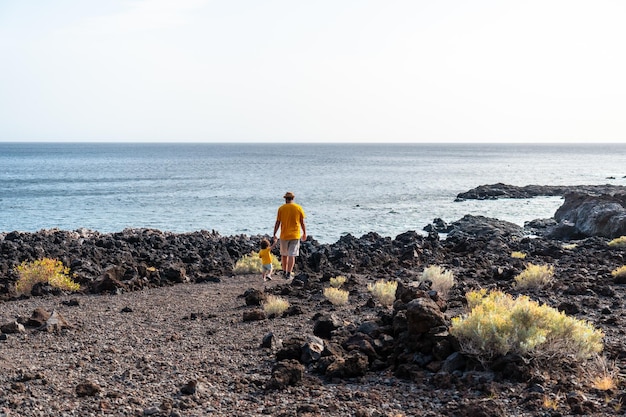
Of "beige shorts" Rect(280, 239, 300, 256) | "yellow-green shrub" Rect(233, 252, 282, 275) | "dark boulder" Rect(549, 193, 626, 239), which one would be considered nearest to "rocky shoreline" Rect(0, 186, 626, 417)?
"yellow-green shrub" Rect(233, 252, 282, 275)

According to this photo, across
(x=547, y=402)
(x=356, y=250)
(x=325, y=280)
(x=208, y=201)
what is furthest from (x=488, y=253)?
(x=208, y=201)

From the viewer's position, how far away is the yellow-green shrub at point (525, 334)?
23.1ft

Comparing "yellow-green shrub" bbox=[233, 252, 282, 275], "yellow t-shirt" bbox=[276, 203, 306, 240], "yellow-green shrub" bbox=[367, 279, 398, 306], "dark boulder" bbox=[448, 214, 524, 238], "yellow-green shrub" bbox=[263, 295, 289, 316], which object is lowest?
"dark boulder" bbox=[448, 214, 524, 238]

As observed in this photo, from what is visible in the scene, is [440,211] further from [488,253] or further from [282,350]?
[282,350]

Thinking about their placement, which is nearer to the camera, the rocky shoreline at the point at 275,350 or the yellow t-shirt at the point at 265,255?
the rocky shoreline at the point at 275,350

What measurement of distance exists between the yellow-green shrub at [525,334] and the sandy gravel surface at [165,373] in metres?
0.95

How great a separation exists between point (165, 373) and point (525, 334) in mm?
4273

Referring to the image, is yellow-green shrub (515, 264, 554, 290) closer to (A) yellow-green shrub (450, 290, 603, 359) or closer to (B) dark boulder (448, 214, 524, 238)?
(A) yellow-green shrub (450, 290, 603, 359)

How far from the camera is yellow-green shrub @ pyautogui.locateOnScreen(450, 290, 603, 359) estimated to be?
23.1ft

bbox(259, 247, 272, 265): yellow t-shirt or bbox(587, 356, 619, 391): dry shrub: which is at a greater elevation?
bbox(587, 356, 619, 391): dry shrub

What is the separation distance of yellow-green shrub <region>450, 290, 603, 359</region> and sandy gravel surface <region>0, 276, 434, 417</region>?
3.12 ft

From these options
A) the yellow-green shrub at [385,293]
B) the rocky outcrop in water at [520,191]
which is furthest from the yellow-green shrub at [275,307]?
the rocky outcrop in water at [520,191]

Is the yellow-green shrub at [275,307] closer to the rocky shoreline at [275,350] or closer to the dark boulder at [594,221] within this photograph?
→ the rocky shoreline at [275,350]

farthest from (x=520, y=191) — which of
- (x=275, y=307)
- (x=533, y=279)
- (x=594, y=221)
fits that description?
(x=275, y=307)
